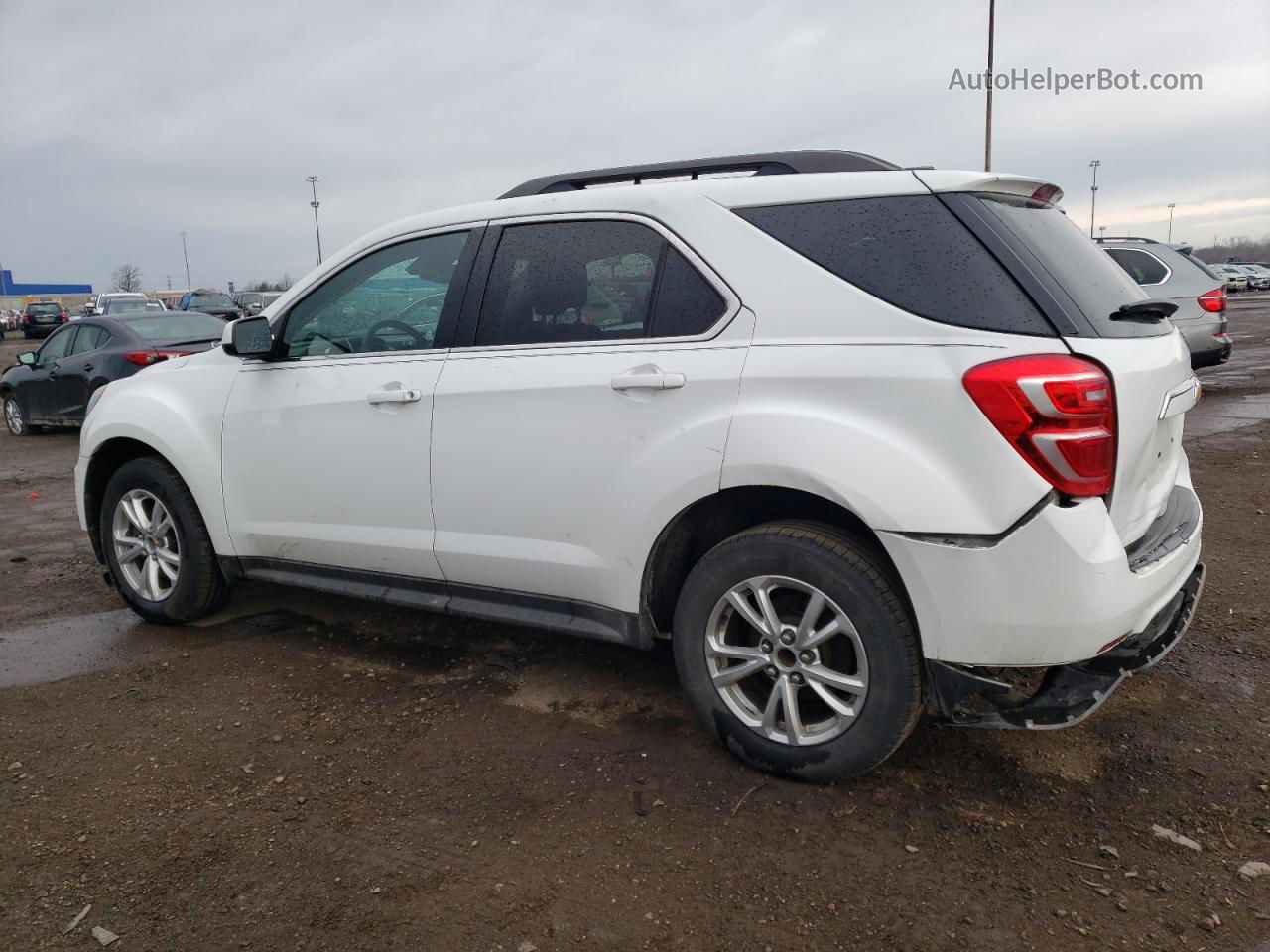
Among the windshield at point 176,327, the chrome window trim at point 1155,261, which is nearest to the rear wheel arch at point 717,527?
the chrome window trim at point 1155,261

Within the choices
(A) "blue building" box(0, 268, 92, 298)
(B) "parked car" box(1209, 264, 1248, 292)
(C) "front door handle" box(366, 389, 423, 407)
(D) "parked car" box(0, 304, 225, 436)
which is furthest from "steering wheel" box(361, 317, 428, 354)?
(A) "blue building" box(0, 268, 92, 298)

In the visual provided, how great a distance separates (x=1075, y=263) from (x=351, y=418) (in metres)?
2.65

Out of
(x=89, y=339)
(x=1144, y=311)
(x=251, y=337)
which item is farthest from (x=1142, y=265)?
(x=89, y=339)

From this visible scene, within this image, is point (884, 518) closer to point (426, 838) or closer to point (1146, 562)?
point (1146, 562)

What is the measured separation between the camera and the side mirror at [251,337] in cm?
396

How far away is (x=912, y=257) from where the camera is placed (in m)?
2.71

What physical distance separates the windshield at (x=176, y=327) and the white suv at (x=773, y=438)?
27.2ft

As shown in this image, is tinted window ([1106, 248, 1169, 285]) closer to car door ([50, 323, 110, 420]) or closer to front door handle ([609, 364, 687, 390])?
front door handle ([609, 364, 687, 390])

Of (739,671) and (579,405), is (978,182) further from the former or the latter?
(739,671)

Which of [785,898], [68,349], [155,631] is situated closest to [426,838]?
[785,898]

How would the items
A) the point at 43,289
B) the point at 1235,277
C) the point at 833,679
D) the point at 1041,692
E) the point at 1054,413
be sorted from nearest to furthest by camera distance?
the point at 1054,413
the point at 1041,692
the point at 833,679
the point at 1235,277
the point at 43,289

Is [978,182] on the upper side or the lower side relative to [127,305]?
lower

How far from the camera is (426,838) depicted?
8.86ft

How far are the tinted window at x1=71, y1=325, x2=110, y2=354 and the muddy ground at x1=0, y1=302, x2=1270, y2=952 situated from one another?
8327 millimetres
